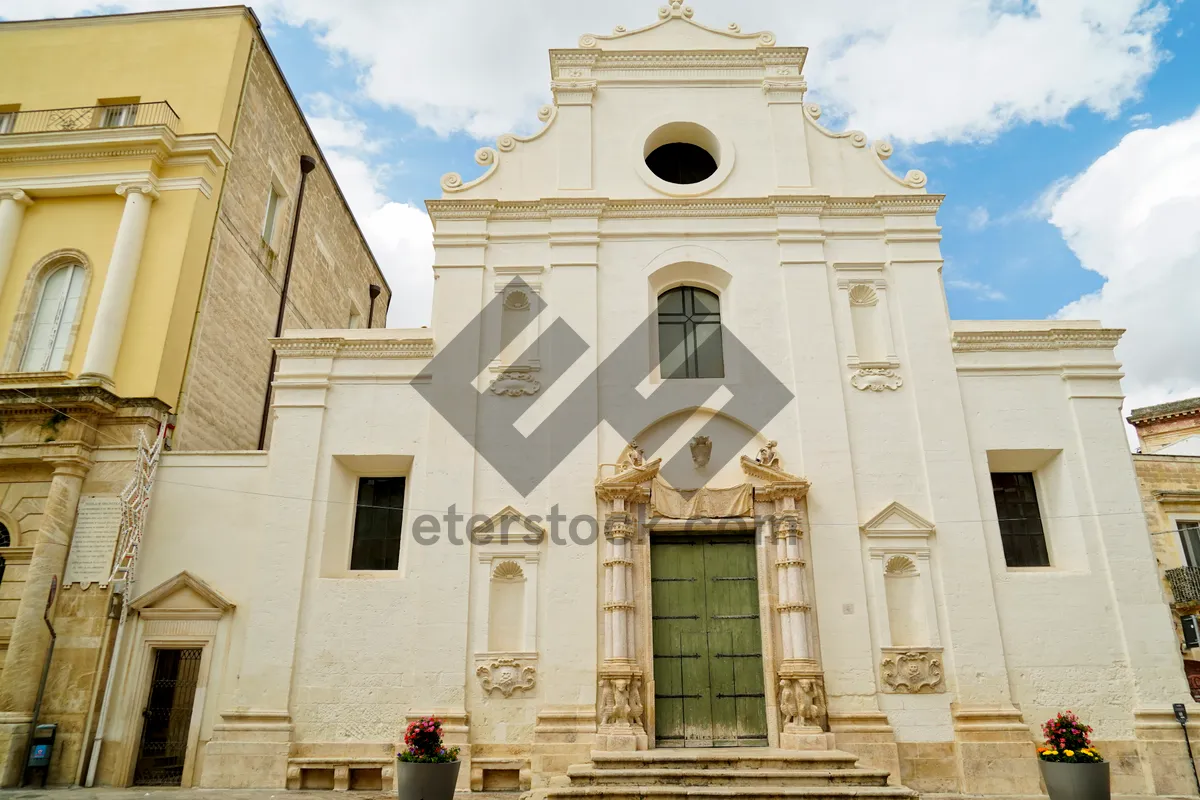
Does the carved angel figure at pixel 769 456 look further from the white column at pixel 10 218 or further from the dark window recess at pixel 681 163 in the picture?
the white column at pixel 10 218

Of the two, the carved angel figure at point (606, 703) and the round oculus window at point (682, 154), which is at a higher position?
the round oculus window at point (682, 154)

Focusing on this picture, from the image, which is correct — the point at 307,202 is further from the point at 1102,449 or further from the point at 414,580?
the point at 1102,449

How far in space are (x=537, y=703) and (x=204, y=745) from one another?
4982mm

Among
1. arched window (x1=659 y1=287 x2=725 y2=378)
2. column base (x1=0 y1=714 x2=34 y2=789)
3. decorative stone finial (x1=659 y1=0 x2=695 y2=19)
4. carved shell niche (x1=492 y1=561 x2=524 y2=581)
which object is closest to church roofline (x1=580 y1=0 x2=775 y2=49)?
decorative stone finial (x1=659 y1=0 x2=695 y2=19)

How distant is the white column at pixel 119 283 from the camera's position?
1374 cm

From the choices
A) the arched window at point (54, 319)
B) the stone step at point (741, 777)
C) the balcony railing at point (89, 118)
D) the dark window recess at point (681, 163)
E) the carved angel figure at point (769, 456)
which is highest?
the balcony railing at point (89, 118)

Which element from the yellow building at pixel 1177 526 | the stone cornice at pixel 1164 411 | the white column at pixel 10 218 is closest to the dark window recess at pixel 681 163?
the yellow building at pixel 1177 526

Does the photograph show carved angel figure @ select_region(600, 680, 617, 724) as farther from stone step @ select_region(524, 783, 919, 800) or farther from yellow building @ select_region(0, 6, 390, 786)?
yellow building @ select_region(0, 6, 390, 786)

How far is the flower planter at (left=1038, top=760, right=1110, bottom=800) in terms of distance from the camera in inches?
384

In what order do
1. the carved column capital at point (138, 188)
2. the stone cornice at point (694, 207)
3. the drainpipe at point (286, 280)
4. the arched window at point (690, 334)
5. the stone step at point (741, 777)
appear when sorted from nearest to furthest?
the stone step at point (741, 777) → the arched window at point (690, 334) → the stone cornice at point (694, 207) → the carved column capital at point (138, 188) → the drainpipe at point (286, 280)

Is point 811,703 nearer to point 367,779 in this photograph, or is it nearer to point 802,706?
point 802,706

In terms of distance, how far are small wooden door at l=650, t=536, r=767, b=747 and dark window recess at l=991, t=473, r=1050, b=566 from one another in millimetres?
4440

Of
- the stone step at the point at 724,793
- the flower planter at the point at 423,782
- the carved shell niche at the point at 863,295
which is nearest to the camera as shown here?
the flower planter at the point at 423,782
